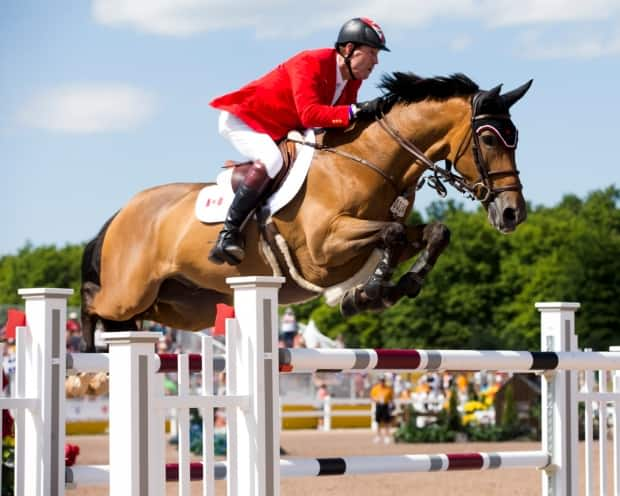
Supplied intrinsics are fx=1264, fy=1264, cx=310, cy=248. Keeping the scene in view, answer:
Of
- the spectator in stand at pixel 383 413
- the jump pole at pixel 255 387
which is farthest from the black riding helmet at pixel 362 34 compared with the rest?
the spectator in stand at pixel 383 413

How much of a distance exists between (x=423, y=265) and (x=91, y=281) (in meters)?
2.38

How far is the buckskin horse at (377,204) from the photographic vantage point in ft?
19.8

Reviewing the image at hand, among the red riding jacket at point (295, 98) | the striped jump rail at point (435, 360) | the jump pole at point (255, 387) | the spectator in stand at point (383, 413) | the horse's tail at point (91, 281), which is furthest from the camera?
the spectator in stand at point (383, 413)

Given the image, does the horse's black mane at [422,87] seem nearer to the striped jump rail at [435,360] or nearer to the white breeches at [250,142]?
the white breeches at [250,142]

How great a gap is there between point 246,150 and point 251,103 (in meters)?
0.24

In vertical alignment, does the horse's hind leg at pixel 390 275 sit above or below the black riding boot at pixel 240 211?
below

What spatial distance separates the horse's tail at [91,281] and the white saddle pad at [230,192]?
2.90ft

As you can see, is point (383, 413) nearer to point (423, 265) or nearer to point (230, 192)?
point (230, 192)

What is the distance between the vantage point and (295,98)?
6277mm

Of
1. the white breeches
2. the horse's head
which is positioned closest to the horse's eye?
the horse's head

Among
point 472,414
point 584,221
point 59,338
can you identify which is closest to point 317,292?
point 59,338

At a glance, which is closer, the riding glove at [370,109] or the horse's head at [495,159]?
the horse's head at [495,159]

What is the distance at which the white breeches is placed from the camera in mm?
6395

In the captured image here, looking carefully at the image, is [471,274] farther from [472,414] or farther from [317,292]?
[317,292]
